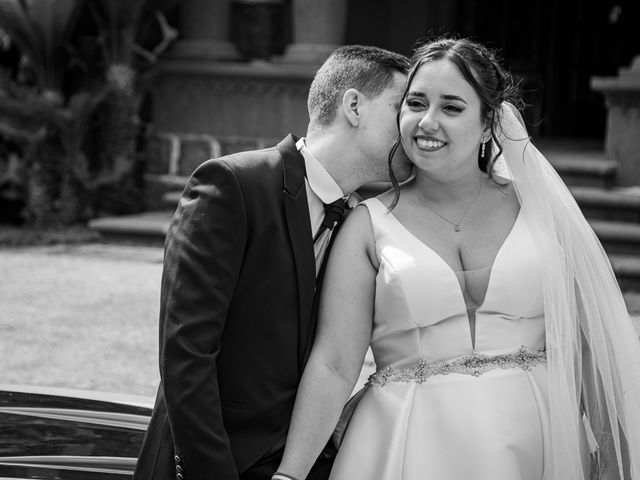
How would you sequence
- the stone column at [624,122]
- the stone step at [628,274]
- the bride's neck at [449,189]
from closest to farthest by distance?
the bride's neck at [449,189]
the stone step at [628,274]
the stone column at [624,122]

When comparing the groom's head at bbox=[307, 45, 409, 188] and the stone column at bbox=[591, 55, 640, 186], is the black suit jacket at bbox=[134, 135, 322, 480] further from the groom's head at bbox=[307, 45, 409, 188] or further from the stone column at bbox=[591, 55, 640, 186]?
the stone column at bbox=[591, 55, 640, 186]

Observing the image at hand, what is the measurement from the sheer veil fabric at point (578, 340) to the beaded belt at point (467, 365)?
6cm

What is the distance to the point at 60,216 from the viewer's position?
9727mm

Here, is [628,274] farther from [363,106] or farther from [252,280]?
[252,280]

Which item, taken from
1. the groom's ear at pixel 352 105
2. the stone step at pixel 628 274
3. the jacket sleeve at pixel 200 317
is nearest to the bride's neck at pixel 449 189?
the groom's ear at pixel 352 105

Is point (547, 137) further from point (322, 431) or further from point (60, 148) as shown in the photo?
point (322, 431)

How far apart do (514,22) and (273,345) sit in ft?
34.2

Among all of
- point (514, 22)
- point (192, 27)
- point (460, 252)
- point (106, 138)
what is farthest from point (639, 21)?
point (460, 252)

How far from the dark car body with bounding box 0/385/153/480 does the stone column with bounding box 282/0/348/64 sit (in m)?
6.88

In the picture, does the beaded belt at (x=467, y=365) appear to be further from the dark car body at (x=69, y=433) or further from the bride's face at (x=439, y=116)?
the dark car body at (x=69, y=433)

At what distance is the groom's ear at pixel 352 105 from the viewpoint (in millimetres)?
2518

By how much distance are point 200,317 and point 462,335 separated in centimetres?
65

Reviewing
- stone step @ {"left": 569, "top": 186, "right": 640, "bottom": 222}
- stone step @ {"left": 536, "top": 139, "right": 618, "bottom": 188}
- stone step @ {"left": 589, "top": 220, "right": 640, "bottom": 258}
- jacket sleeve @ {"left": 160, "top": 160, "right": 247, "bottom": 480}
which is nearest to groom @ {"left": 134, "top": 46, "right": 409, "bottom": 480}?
jacket sleeve @ {"left": 160, "top": 160, "right": 247, "bottom": 480}

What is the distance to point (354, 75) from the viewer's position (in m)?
2.54
